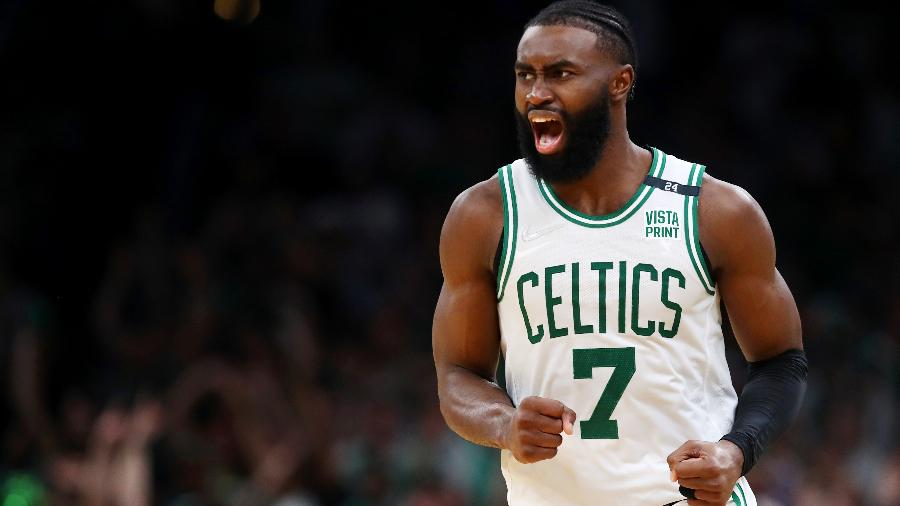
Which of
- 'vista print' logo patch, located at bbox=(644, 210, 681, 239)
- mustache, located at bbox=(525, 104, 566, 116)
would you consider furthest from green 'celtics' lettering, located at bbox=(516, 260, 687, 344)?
mustache, located at bbox=(525, 104, 566, 116)

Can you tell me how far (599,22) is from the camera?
455 centimetres

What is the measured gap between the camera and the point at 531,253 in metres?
4.53

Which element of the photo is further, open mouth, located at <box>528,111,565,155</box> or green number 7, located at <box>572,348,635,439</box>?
open mouth, located at <box>528,111,565,155</box>

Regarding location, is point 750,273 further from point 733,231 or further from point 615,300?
point 615,300

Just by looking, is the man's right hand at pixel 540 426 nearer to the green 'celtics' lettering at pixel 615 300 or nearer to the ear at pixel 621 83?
the green 'celtics' lettering at pixel 615 300

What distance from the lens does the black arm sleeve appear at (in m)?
4.27

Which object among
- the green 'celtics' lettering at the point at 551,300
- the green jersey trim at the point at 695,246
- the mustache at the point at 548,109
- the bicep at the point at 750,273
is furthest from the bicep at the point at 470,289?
the bicep at the point at 750,273

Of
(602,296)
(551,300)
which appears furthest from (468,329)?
(602,296)

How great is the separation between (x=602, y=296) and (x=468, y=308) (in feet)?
1.60

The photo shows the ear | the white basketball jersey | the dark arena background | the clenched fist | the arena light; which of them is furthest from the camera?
the arena light

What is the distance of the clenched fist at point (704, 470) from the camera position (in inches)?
154

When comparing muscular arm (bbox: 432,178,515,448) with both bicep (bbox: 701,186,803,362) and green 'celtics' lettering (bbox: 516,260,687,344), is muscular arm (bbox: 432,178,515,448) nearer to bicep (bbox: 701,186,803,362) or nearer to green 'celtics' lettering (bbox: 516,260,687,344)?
green 'celtics' lettering (bbox: 516,260,687,344)

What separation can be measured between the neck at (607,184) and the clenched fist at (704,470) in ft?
3.08

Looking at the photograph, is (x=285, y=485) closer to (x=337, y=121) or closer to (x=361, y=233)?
(x=361, y=233)
